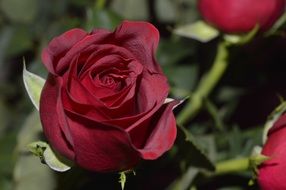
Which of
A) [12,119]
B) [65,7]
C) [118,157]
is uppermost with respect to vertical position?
[118,157]

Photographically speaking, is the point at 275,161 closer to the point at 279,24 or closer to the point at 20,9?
the point at 279,24

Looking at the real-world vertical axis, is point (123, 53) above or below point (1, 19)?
above

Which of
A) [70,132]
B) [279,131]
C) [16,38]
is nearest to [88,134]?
[70,132]

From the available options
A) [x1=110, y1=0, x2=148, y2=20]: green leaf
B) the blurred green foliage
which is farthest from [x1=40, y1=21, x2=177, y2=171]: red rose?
[x1=110, y1=0, x2=148, y2=20]: green leaf

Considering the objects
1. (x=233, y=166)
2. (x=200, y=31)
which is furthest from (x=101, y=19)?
(x=233, y=166)

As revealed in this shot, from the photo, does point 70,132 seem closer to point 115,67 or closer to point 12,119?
point 115,67

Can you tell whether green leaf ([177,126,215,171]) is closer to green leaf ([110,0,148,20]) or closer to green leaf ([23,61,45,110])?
green leaf ([23,61,45,110])

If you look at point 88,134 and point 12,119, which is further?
point 12,119
